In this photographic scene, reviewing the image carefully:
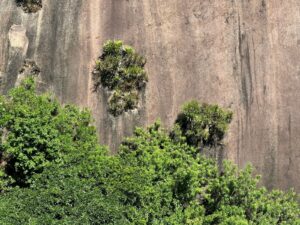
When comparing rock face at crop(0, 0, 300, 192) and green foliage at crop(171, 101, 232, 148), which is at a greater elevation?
rock face at crop(0, 0, 300, 192)

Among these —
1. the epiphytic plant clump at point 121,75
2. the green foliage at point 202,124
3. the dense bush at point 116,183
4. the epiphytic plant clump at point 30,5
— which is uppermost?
the epiphytic plant clump at point 30,5

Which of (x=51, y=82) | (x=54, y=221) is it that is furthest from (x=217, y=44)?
(x=54, y=221)

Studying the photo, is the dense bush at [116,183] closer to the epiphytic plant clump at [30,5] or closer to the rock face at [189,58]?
the rock face at [189,58]

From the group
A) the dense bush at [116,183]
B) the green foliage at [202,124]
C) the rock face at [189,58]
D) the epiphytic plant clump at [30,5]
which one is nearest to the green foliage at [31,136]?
the dense bush at [116,183]

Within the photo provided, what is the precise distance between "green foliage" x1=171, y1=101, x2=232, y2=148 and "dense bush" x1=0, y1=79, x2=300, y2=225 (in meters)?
0.49

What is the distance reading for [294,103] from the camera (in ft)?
50.5

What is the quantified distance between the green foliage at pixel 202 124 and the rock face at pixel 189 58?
1.31ft

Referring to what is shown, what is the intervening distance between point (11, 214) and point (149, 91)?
6396mm

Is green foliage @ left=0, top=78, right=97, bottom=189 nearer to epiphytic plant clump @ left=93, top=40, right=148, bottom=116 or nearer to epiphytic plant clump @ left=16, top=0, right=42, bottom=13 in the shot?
epiphytic plant clump @ left=93, top=40, right=148, bottom=116

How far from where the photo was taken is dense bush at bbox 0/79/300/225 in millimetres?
12645

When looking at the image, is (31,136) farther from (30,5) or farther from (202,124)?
(202,124)

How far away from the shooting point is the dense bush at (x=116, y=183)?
1265cm

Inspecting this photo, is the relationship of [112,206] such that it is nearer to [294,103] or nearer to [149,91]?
[149,91]

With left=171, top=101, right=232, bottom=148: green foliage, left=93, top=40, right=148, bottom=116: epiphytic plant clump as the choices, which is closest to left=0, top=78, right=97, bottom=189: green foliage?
left=93, top=40, right=148, bottom=116: epiphytic plant clump
